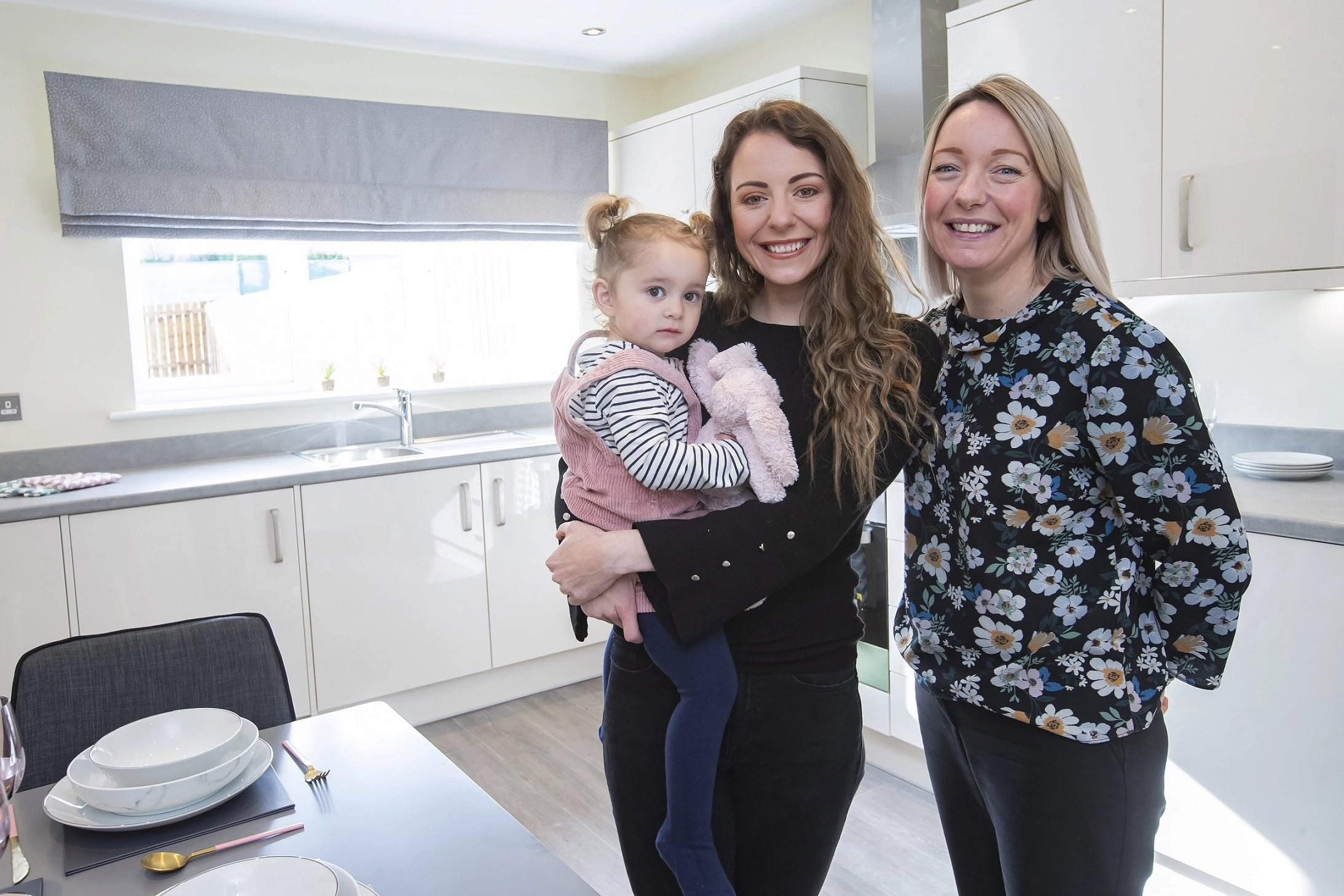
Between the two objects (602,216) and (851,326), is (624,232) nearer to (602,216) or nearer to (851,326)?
(602,216)

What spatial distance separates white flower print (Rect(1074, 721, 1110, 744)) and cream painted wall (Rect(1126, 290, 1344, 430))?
67.5 inches

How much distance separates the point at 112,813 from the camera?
1083 millimetres

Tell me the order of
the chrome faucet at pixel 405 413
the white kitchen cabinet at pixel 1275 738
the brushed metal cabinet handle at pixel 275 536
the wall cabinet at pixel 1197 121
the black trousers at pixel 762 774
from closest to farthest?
the black trousers at pixel 762 774
the white kitchen cabinet at pixel 1275 738
the wall cabinet at pixel 1197 121
the brushed metal cabinet handle at pixel 275 536
the chrome faucet at pixel 405 413

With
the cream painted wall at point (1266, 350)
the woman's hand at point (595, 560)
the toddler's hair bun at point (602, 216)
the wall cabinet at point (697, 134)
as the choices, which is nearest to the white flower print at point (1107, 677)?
the woman's hand at point (595, 560)

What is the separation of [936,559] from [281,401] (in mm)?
2981

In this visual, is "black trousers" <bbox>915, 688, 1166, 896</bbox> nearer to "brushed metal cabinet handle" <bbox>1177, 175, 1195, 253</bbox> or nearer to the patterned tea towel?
"brushed metal cabinet handle" <bbox>1177, 175, 1195, 253</bbox>

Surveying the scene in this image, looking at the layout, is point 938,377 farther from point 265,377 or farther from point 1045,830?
point 265,377

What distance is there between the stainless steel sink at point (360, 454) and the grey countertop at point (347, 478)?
81 millimetres

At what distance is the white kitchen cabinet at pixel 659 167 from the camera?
12.6 ft

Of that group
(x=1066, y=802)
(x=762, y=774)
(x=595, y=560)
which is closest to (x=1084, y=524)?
(x=1066, y=802)

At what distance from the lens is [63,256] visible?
3.20 metres

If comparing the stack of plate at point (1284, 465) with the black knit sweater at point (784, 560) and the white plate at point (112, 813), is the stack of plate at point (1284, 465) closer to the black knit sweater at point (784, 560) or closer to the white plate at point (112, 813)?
the black knit sweater at point (784, 560)

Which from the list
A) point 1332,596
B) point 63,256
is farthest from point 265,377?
point 1332,596

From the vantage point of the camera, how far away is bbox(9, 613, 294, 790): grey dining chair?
1457 millimetres
